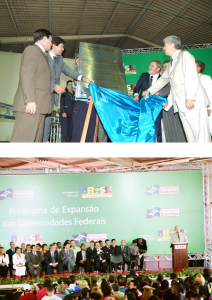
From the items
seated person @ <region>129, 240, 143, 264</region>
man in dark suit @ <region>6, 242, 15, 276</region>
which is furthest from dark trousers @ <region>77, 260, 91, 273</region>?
man in dark suit @ <region>6, 242, 15, 276</region>

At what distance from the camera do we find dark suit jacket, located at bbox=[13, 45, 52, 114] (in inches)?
113

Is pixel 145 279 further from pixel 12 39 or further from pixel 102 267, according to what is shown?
pixel 12 39

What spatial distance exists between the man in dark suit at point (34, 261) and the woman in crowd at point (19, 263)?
16cm

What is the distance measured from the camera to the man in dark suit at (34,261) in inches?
301

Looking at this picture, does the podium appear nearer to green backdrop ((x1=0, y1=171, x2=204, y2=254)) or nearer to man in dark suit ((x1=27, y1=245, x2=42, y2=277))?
green backdrop ((x1=0, y1=171, x2=204, y2=254))

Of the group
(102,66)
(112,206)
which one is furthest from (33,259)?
(102,66)

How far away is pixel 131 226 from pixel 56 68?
602cm

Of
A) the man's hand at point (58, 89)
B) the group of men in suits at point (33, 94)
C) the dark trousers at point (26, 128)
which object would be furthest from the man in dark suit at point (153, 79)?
the dark trousers at point (26, 128)

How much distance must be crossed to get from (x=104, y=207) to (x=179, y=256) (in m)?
2.44

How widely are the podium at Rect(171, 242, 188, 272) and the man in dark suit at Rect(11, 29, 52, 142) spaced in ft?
17.8

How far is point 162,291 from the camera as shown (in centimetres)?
450

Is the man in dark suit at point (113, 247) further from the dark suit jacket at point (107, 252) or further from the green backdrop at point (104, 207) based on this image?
Answer: the green backdrop at point (104, 207)

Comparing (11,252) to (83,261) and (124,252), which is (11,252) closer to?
(83,261)

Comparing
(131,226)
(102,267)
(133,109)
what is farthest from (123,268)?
(133,109)
